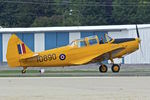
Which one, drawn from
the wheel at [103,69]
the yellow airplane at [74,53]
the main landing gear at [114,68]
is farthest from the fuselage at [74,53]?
the main landing gear at [114,68]

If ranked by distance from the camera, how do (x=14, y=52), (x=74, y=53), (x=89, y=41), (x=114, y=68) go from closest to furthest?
(x=114, y=68) → (x=14, y=52) → (x=74, y=53) → (x=89, y=41)

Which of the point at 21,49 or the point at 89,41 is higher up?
the point at 89,41

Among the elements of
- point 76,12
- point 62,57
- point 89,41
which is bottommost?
point 62,57

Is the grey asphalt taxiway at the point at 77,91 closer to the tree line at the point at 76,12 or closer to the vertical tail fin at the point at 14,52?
the vertical tail fin at the point at 14,52

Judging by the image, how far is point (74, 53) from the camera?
30.7m

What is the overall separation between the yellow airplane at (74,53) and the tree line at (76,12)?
163 ft

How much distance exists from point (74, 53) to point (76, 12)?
59.4m

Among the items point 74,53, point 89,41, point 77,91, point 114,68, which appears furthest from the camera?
point 89,41

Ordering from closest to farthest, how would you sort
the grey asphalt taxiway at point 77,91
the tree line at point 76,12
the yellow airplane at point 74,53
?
the grey asphalt taxiway at point 77,91 < the yellow airplane at point 74,53 < the tree line at point 76,12

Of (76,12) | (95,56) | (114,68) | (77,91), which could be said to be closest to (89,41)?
(95,56)

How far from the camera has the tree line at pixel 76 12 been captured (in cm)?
8500

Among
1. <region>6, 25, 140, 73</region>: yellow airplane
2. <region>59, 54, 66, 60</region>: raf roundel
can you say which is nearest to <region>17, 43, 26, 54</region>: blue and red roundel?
<region>6, 25, 140, 73</region>: yellow airplane

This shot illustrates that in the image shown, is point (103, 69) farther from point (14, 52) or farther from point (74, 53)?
point (14, 52)

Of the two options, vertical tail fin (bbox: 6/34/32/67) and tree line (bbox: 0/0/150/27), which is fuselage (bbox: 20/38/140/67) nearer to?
vertical tail fin (bbox: 6/34/32/67)
